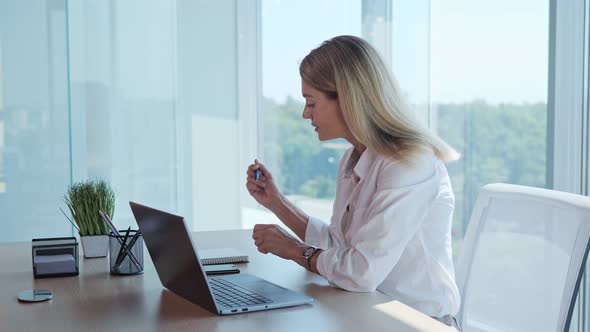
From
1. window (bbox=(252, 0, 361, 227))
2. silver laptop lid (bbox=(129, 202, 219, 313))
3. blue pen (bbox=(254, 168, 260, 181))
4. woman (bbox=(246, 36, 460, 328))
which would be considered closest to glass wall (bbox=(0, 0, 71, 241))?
window (bbox=(252, 0, 361, 227))

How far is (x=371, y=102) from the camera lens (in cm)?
193

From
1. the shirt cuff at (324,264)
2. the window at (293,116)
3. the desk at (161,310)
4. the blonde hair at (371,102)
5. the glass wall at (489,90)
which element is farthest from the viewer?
the window at (293,116)

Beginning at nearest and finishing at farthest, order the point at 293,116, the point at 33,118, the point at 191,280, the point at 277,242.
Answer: the point at 191,280, the point at 277,242, the point at 33,118, the point at 293,116

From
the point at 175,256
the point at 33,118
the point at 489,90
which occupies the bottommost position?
the point at 175,256

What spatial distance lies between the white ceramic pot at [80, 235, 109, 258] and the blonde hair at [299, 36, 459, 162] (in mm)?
772

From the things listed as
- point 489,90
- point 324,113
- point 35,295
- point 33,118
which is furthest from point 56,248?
point 489,90

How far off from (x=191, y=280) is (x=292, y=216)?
0.78 metres

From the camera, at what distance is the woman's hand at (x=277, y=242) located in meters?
1.84

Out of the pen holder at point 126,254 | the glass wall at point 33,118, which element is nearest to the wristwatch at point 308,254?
the pen holder at point 126,254

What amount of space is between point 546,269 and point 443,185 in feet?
1.17

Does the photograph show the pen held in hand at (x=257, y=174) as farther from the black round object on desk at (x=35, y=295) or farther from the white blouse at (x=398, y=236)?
the black round object on desk at (x=35, y=295)

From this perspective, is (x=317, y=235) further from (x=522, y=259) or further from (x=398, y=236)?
(x=522, y=259)

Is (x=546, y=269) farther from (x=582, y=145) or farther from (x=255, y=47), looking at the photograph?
(x=255, y=47)

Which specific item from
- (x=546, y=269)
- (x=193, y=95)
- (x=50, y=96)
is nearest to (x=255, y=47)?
(x=193, y=95)
